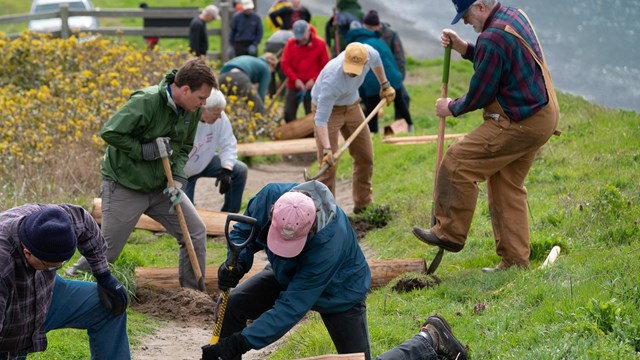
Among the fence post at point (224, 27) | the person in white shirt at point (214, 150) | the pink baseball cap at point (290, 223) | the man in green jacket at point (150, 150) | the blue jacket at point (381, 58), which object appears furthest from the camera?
the fence post at point (224, 27)

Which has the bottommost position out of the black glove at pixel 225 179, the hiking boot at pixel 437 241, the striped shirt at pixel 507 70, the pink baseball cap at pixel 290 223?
the black glove at pixel 225 179

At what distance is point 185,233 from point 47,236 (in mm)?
2685

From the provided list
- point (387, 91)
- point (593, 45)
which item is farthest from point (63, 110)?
point (593, 45)

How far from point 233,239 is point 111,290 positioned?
723 mm

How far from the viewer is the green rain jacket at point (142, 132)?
7.01 metres

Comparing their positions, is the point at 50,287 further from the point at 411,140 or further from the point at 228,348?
the point at 411,140

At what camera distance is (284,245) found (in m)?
5.16

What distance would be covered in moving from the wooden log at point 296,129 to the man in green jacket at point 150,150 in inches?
257

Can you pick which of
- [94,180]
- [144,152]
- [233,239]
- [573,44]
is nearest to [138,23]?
[573,44]

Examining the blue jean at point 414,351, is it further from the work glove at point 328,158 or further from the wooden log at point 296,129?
the wooden log at point 296,129

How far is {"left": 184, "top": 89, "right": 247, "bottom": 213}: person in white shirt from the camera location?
8.77 m

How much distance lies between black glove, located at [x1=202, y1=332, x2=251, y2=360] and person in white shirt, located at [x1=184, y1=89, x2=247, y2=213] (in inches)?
145

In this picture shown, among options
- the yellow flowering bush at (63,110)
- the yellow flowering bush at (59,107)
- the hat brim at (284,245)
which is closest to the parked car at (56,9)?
the yellow flowering bush at (63,110)

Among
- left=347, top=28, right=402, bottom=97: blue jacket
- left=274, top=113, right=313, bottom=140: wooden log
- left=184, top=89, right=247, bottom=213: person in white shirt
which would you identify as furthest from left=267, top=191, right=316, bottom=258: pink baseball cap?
left=274, top=113, right=313, bottom=140: wooden log
